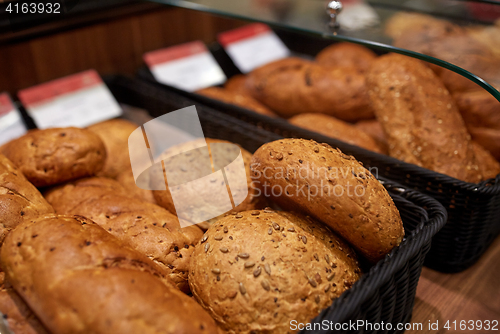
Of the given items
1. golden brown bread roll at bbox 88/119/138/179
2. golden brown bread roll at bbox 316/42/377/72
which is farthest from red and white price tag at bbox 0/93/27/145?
golden brown bread roll at bbox 316/42/377/72

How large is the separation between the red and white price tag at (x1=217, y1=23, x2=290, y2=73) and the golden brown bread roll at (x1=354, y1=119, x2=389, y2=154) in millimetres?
1028

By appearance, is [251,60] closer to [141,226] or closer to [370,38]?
[370,38]

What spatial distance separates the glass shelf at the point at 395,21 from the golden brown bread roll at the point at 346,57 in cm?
38

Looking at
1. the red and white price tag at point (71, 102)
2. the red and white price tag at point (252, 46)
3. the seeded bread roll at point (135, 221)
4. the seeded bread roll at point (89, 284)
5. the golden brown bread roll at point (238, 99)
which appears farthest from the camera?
the red and white price tag at point (252, 46)

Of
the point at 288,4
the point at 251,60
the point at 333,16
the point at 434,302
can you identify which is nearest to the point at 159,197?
the point at 333,16

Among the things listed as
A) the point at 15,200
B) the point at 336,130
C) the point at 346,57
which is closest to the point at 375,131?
the point at 336,130

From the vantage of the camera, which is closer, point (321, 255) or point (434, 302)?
point (321, 255)

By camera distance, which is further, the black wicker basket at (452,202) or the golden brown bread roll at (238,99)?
the golden brown bread roll at (238,99)

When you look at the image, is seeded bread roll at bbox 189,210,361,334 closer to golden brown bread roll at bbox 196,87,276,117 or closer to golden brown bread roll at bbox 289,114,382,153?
golden brown bread roll at bbox 289,114,382,153

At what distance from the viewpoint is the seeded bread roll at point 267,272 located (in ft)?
3.15

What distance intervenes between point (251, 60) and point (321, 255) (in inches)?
79.0

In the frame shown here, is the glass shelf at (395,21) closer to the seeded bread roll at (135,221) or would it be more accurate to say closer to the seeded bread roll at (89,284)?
the seeded bread roll at (135,221)

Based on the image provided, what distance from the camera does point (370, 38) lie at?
1470mm

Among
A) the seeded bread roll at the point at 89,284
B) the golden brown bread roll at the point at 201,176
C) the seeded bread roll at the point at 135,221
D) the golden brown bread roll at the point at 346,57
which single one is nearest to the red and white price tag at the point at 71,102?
the seeded bread roll at the point at 135,221
